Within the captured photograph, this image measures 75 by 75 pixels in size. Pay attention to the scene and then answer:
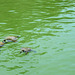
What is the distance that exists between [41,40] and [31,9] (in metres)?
5.67

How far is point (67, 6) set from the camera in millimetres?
14031

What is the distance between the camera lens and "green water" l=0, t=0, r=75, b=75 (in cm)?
602

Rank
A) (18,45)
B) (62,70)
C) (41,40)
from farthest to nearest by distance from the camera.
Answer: (41,40)
(18,45)
(62,70)

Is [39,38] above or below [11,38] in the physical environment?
below

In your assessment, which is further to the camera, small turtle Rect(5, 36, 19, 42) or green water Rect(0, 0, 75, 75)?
small turtle Rect(5, 36, 19, 42)

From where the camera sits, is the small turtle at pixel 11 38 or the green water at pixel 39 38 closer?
the green water at pixel 39 38

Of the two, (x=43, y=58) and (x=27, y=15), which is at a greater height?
(x=27, y=15)

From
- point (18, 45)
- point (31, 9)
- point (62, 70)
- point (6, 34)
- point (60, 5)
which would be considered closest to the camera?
point (62, 70)

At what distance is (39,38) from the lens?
8.35 metres

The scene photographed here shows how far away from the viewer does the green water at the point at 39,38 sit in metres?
6.02

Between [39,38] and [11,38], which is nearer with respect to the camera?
[11,38]

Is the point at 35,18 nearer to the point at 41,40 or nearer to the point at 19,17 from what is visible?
the point at 19,17

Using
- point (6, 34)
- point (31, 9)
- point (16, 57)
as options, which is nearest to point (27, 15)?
point (31, 9)

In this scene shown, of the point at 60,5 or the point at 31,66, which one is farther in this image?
the point at 60,5
